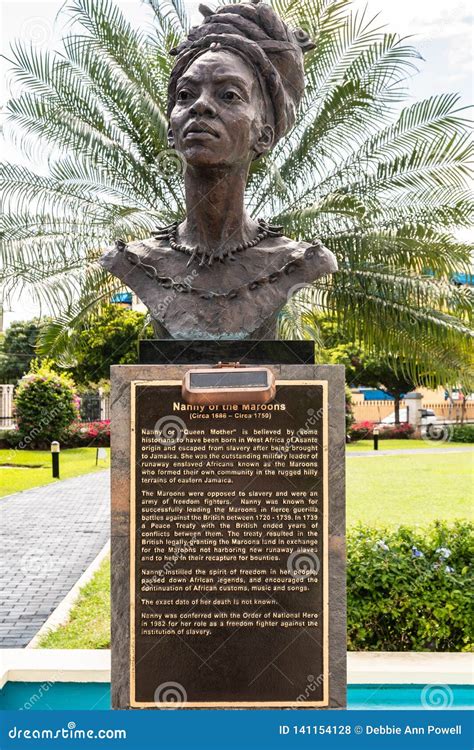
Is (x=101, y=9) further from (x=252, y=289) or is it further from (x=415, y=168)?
(x=252, y=289)

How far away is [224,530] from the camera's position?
12.3 ft

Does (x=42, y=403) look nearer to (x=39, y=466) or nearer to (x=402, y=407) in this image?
(x=39, y=466)

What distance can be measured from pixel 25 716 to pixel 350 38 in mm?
7808

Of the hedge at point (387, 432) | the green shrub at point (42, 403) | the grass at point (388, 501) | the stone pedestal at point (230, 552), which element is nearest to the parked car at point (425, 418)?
the hedge at point (387, 432)

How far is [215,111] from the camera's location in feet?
12.7

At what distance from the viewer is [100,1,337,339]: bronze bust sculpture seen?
3.96 meters

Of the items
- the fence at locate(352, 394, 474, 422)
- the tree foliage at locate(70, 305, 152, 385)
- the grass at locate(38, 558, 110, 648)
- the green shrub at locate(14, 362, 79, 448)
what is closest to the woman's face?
the grass at locate(38, 558, 110, 648)

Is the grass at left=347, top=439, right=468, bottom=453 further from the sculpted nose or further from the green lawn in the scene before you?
the sculpted nose

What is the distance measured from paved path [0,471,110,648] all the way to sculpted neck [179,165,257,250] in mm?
4252

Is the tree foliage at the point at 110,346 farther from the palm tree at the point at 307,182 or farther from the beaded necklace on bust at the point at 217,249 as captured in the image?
the beaded necklace on bust at the point at 217,249

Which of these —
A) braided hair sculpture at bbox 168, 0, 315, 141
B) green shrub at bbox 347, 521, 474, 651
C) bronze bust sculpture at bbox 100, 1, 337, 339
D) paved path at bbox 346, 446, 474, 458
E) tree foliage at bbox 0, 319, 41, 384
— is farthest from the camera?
tree foliage at bbox 0, 319, 41, 384

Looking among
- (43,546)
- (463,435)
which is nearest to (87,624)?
(43,546)

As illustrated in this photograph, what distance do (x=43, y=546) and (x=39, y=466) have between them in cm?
1000

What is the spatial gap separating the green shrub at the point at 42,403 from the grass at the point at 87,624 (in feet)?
49.8
